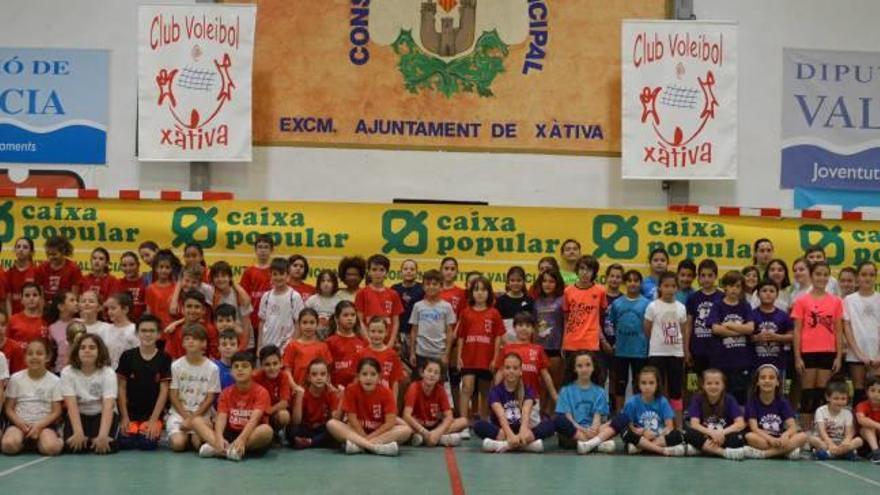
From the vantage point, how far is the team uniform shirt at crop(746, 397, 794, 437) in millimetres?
9531

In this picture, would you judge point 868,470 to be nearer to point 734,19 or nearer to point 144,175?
point 734,19

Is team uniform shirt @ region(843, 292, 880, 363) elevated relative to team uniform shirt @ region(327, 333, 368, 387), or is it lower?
elevated

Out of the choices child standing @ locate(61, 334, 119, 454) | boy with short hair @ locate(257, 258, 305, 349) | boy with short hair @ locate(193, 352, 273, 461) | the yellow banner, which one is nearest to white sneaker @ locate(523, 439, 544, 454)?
boy with short hair @ locate(193, 352, 273, 461)

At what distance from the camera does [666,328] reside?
33.9 feet

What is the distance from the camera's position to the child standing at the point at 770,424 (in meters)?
9.38

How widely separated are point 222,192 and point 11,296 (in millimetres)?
2787

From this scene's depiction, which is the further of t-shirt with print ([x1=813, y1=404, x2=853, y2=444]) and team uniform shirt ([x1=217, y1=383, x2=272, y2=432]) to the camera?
t-shirt with print ([x1=813, y1=404, x2=853, y2=444])

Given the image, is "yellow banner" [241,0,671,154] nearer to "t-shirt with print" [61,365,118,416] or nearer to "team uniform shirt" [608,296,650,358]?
"team uniform shirt" [608,296,650,358]

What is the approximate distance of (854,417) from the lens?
31.7 feet

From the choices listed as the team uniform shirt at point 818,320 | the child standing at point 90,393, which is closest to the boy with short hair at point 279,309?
the child standing at point 90,393

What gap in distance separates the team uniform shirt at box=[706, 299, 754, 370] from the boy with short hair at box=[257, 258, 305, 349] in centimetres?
386

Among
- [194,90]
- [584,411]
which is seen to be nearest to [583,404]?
[584,411]

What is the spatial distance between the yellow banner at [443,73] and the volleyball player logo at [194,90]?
55cm

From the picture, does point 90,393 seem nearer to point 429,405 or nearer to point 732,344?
point 429,405
